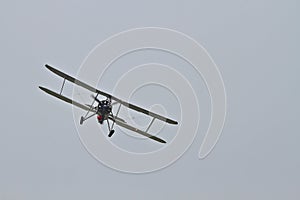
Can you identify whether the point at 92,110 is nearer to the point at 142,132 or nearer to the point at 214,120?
the point at 142,132

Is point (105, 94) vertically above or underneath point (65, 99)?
above

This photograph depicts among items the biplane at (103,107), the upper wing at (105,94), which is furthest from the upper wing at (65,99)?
the upper wing at (105,94)

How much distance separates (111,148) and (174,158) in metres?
2.82

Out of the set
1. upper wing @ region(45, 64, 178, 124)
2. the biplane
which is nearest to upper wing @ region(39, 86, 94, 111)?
the biplane

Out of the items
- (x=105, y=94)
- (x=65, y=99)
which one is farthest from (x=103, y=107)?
(x=65, y=99)

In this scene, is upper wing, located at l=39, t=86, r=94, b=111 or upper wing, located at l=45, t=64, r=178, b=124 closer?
upper wing, located at l=45, t=64, r=178, b=124

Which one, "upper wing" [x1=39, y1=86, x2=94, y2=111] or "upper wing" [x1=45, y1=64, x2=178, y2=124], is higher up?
"upper wing" [x1=45, y1=64, x2=178, y2=124]

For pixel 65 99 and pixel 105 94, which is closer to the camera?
pixel 105 94

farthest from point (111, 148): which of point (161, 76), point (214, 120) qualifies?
point (214, 120)

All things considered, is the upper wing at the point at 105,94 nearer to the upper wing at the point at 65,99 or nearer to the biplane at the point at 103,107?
the biplane at the point at 103,107

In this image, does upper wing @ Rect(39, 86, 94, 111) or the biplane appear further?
upper wing @ Rect(39, 86, 94, 111)

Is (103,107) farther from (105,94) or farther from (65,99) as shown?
(65,99)

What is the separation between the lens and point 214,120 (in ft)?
55.7

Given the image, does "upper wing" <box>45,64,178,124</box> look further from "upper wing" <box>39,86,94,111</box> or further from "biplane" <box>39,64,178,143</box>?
"upper wing" <box>39,86,94,111</box>
